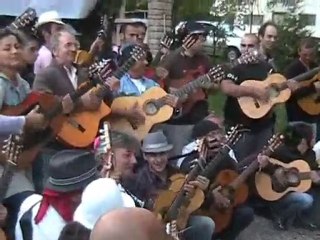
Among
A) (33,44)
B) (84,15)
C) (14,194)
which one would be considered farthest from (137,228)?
(84,15)

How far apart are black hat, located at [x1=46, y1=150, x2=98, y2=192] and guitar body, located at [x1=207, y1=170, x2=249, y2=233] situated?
2385mm

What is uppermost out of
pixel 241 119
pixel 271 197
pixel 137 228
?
pixel 137 228

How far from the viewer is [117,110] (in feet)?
20.5

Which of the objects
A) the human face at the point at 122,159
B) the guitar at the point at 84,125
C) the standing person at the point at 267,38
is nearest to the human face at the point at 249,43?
the standing person at the point at 267,38

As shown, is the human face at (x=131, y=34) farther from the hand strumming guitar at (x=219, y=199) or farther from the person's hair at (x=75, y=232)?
the person's hair at (x=75, y=232)

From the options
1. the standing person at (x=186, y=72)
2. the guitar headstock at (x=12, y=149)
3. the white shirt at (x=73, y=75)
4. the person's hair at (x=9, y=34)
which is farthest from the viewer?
the standing person at (x=186, y=72)

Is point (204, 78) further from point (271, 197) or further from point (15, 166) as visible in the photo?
point (15, 166)

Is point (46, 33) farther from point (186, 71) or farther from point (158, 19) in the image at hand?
point (158, 19)

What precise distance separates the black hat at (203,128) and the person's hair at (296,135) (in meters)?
1.01

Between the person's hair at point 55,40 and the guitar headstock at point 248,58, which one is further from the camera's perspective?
the guitar headstock at point 248,58

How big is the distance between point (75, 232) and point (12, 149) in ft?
4.98

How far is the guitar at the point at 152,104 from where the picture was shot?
20.5 ft

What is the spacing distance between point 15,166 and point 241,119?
271cm

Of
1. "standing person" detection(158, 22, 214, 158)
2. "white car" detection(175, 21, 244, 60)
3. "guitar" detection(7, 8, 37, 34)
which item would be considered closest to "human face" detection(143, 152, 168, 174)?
"standing person" detection(158, 22, 214, 158)
